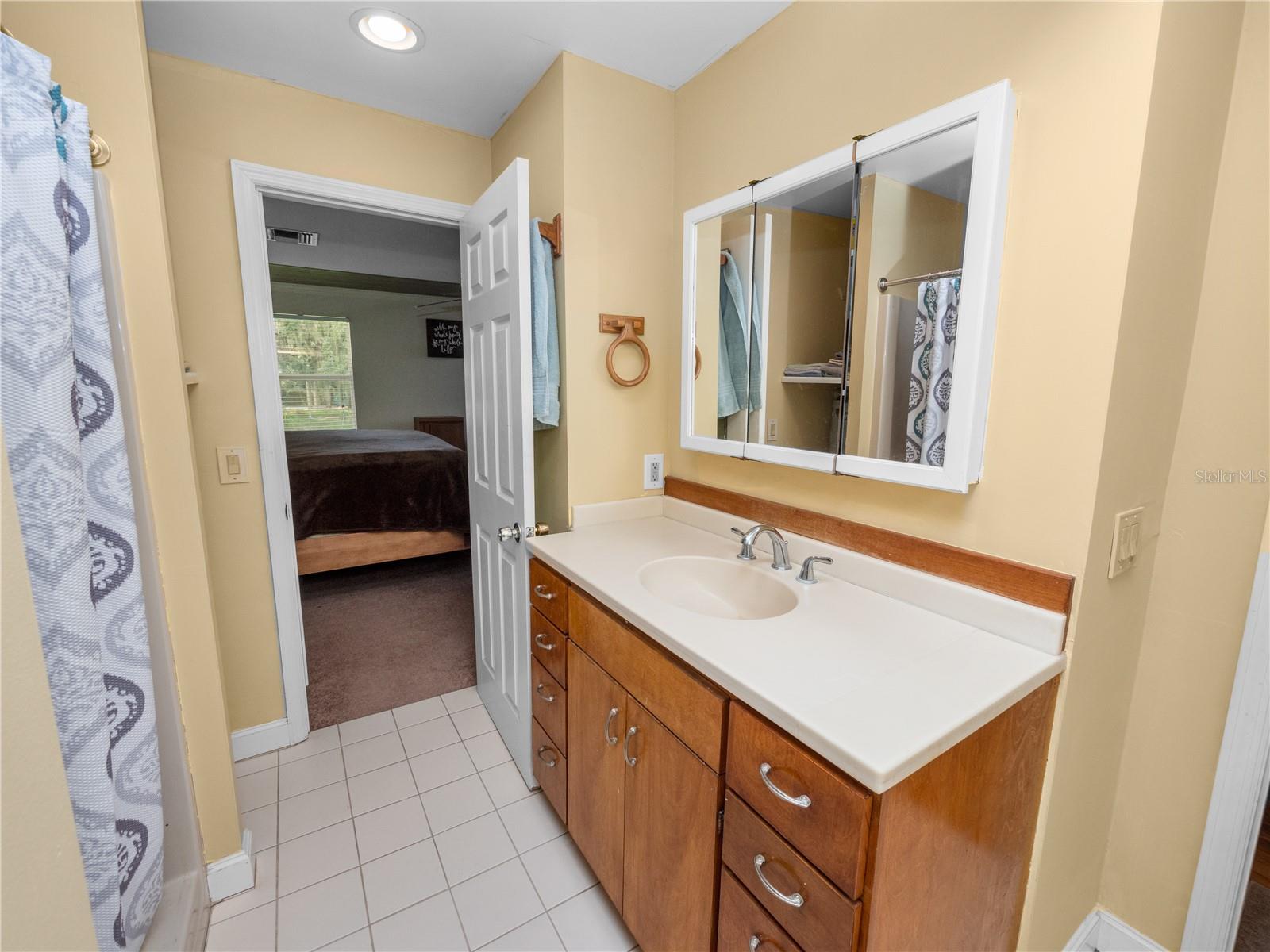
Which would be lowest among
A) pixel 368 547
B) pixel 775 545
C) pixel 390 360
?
pixel 368 547

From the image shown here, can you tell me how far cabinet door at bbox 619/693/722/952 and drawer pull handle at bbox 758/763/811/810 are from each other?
13cm

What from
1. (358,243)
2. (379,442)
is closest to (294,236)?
(358,243)

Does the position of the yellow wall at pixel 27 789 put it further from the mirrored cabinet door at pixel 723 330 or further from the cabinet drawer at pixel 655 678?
the mirrored cabinet door at pixel 723 330

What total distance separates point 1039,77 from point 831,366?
617 millimetres

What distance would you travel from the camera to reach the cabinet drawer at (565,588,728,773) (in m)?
0.97

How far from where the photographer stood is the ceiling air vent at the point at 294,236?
11.5ft

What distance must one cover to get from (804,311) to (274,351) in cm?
175

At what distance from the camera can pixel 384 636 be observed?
2895 mm

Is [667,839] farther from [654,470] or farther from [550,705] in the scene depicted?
[654,470]

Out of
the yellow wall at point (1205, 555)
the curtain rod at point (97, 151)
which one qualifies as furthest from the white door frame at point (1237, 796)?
the curtain rod at point (97, 151)

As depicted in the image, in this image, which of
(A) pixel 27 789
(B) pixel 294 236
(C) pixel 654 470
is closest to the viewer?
(A) pixel 27 789

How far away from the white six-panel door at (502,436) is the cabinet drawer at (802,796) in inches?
38.1

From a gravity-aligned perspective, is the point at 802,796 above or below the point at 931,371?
below

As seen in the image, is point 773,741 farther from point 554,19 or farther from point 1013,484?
point 554,19
